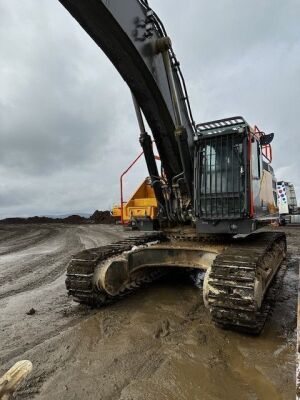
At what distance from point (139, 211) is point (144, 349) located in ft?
9.61

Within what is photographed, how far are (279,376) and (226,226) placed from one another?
2.31 m

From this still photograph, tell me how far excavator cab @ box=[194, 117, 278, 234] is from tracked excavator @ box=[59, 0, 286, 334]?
0.05 feet

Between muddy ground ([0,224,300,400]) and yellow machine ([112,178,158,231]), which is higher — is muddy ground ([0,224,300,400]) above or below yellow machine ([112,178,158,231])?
below

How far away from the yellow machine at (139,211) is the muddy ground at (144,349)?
119cm

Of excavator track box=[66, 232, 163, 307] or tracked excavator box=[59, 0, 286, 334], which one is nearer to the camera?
tracked excavator box=[59, 0, 286, 334]

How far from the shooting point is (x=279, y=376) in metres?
3.13

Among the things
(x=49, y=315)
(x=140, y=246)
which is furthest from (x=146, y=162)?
(x=49, y=315)

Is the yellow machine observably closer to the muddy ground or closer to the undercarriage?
the undercarriage

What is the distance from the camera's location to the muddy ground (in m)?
2.94

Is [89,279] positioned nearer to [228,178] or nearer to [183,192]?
[183,192]

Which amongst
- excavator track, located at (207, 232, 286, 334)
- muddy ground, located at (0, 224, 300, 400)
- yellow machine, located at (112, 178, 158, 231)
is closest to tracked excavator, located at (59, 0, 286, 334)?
excavator track, located at (207, 232, 286, 334)

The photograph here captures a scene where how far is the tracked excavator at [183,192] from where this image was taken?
12.9 feet

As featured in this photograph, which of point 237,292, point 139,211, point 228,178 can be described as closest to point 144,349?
point 237,292

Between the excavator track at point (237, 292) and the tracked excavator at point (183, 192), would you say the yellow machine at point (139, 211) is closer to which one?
the tracked excavator at point (183, 192)
